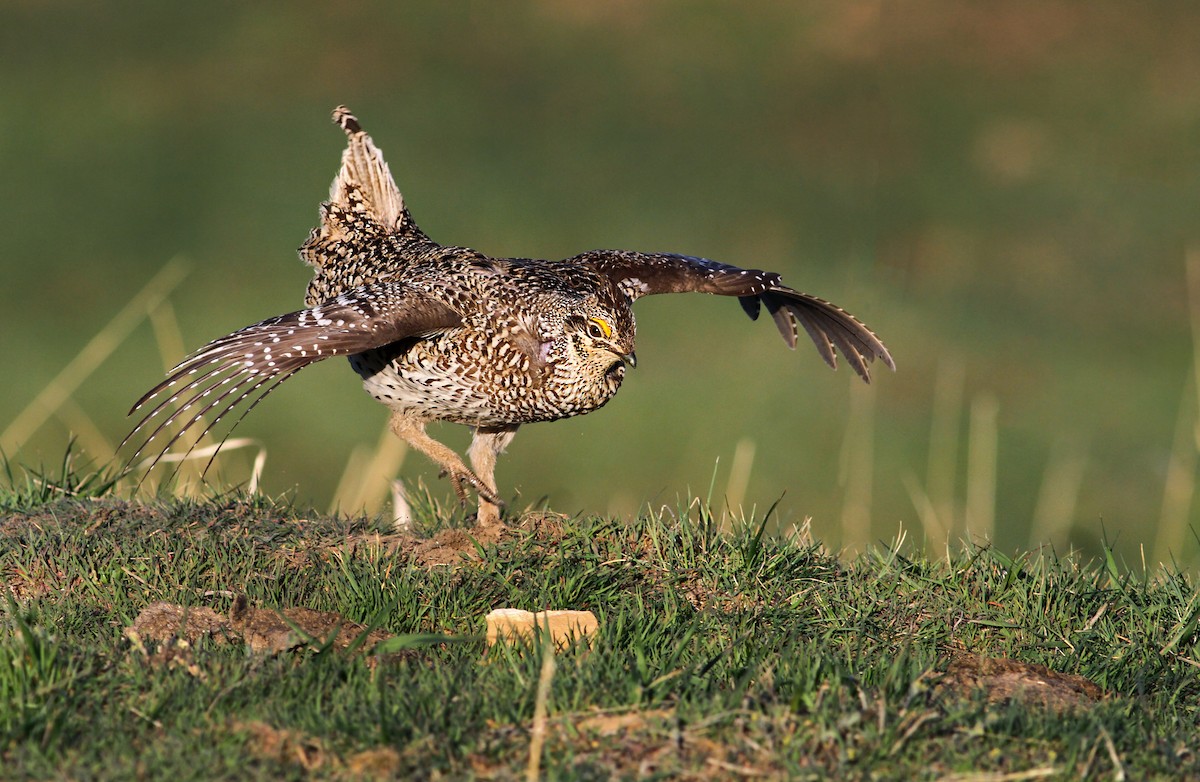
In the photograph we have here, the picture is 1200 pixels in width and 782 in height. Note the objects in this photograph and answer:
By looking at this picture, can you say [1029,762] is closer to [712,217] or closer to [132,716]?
[132,716]

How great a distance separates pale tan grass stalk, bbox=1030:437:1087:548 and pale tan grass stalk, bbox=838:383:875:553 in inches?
38.6

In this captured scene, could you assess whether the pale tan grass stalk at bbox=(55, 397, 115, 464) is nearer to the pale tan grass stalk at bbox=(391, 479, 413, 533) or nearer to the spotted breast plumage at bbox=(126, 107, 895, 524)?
the spotted breast plumage at bbox=(126, 107, 895, 524)

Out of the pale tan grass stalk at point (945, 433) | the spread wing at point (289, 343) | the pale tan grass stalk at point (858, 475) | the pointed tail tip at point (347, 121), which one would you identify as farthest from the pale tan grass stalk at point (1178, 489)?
the pointed tail tip at point (347, 121)

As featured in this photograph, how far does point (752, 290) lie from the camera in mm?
7172

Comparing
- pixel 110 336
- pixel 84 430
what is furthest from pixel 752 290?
pixel 110 336

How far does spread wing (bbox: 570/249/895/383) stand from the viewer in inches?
282

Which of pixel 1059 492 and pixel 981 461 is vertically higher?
pixel 981 461

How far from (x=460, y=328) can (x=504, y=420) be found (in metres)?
0.44

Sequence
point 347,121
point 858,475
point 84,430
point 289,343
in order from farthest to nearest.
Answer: point 84,430 < point 858,475 < point 347,121 < point 289,343

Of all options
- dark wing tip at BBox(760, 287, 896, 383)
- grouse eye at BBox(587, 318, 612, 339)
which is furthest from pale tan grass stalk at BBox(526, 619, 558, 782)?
dark wing tip at BBox(760, 287, 896, 383)

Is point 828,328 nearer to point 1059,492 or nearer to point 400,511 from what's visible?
point 400,511

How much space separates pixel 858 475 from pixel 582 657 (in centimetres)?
518

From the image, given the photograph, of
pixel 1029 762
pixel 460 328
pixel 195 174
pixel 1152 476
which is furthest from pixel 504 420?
pixel 195 174

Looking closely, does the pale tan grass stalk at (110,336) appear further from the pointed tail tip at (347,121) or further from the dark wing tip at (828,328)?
the dark wing tip at (828,328)
